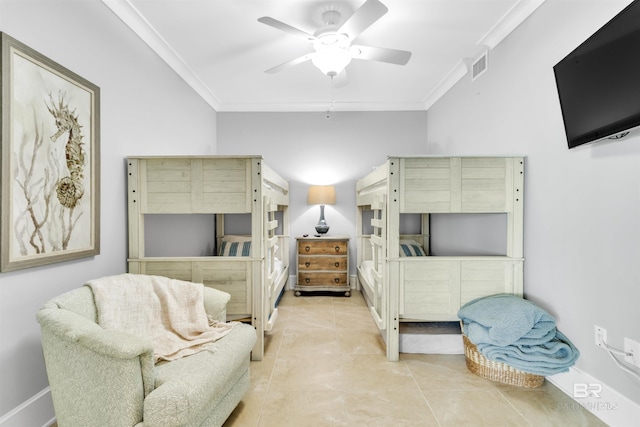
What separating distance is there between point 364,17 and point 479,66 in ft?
5.20

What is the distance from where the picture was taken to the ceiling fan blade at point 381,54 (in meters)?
2.39

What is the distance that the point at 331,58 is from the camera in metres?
2.46

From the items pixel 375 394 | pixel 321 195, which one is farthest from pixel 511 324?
pixel 321 195

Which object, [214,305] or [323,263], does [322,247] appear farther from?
[214,305]

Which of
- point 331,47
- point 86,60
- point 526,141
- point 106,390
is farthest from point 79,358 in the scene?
point 526,141

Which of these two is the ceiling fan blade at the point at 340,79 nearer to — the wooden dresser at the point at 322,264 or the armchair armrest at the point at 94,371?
the wooden dresser at the point at 322,264

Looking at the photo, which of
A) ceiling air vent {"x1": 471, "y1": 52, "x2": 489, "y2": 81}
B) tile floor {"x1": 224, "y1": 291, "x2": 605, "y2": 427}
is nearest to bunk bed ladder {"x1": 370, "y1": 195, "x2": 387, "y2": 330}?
tile floor {"x1": 224, "y1": 291, "x2": 605, "y2": 427}

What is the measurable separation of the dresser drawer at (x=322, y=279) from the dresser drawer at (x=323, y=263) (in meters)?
0.08

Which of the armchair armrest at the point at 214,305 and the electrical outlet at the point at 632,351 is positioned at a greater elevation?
the armchair armrest at the point at 214,305

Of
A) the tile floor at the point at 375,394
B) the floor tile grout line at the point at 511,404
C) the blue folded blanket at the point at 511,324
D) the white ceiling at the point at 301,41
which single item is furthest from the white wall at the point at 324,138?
the floor tile grout line at the point at 511,404

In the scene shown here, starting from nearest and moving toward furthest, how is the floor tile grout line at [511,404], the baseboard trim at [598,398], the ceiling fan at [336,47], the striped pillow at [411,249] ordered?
the baseboard trim at [598,398]
the floor tile grout line at [511,404]
the ceiling fan at [336,47]
the striped pillow at [411,249]

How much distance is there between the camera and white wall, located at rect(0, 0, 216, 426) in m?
1.56

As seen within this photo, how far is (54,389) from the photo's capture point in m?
1.40

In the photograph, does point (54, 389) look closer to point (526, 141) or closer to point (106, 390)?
point (106, 390)
